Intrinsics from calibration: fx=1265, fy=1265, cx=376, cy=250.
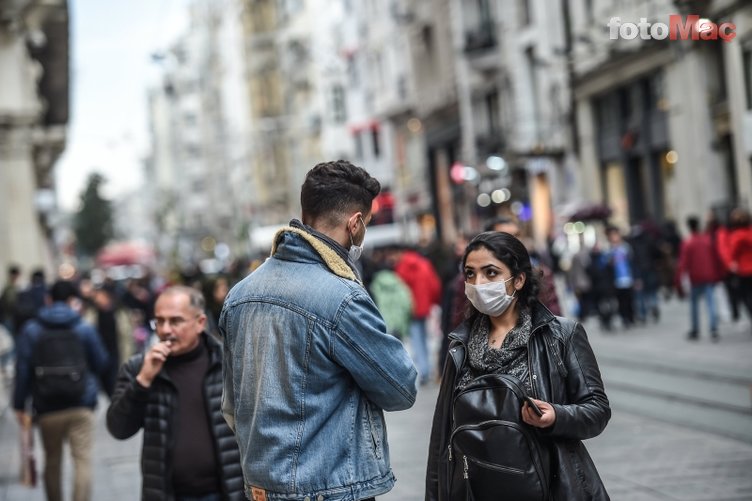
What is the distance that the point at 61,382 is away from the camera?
8914 millimetres

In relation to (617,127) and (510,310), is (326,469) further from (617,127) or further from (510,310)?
(617,127)

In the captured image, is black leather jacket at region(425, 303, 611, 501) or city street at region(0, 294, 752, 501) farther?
city street at region(0, 294, 752, 501)

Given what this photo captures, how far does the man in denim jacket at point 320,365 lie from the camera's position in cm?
402

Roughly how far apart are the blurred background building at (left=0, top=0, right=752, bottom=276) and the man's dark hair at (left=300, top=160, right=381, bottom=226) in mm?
6035

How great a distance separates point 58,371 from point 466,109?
3938 cm

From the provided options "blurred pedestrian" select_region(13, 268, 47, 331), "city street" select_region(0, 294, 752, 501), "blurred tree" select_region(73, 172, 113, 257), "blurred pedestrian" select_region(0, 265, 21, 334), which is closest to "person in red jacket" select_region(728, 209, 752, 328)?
"city street" select_region(0, 294, 752, 501)

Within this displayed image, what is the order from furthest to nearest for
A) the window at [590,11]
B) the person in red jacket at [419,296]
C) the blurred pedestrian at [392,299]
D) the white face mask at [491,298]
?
the window at [590,11]
the person in red jacket at [419,296]
the blurred pedestrian at [392,299]
the white face mask at [491,298]

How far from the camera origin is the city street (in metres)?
9.16

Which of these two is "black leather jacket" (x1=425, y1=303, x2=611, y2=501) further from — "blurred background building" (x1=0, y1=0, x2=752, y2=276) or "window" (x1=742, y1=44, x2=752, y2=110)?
"window" (x1=742, y1=44, x2=752, y2=110)

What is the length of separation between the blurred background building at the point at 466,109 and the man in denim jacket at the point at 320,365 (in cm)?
607

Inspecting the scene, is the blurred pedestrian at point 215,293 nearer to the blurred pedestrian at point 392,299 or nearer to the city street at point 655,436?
the city street at point 655,436

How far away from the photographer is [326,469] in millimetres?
4027

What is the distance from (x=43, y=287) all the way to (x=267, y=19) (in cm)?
7090

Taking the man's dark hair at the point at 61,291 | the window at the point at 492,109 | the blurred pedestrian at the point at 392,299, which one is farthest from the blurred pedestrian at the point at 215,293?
the window at the point at 492,109
